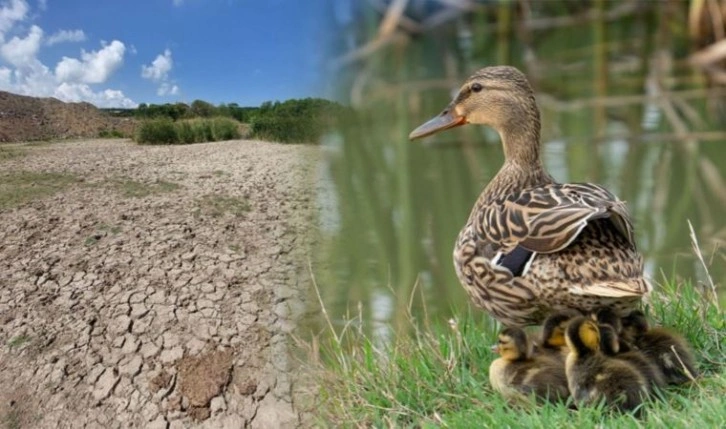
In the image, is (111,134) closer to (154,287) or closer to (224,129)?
(224,129)

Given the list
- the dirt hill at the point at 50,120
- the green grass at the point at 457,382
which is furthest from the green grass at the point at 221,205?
the green grass at the point at 457,382

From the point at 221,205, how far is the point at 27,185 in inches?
57.8

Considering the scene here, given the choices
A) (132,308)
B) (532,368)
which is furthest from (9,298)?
(532,368)

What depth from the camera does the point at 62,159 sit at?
6273 millimetres

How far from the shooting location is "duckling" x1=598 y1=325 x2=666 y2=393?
1.81 meters

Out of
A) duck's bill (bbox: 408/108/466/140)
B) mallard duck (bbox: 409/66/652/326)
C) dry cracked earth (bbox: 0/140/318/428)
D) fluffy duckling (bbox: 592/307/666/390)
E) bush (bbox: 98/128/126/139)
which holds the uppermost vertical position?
duck's bill (bbox: 408/108/466/140)

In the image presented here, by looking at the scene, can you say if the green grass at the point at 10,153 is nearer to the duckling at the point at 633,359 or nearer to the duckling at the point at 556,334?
the duckling at the point at 556,334

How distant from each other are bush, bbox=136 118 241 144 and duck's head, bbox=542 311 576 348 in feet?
16.2

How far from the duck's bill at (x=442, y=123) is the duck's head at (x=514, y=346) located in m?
0.63

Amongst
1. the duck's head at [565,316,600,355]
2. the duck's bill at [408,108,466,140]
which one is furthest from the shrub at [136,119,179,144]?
the duck's head at [565,316,600,355]

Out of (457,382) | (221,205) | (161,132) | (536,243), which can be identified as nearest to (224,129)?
(161,132)

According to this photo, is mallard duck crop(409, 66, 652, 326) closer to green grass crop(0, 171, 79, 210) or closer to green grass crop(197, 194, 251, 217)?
green grass crop(197, 194, 251, 217)

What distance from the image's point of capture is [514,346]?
1.85 metres

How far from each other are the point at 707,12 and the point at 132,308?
413 cm
